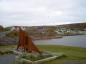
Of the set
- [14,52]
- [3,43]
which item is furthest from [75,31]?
[14,52]

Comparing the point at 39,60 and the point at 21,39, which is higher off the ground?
the point at 21,39

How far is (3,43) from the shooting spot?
32.1m

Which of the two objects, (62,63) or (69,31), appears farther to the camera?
(69,31)

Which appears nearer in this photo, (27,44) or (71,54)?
(71,54)

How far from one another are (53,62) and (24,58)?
2704mm

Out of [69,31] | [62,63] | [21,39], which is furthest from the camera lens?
[69,31]

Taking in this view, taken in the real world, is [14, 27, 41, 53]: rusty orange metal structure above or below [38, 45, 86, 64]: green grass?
above

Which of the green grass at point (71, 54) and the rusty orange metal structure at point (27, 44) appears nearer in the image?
the green grass at point (71, 54)

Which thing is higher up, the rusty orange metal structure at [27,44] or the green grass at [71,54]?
the rusty orange metal structure at [27,44]

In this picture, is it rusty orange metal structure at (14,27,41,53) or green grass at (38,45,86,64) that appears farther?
rusty orange metal structure at (14,27,41,53)

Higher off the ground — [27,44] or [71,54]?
[27,44]

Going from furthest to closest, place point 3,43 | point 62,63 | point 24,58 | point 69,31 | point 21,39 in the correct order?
point 69,31, point 3,43, point 21,39, point 24,58, point 62,63

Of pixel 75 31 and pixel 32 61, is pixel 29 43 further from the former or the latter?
pixel 75 31

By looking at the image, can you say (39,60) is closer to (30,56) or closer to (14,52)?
(30,56)
